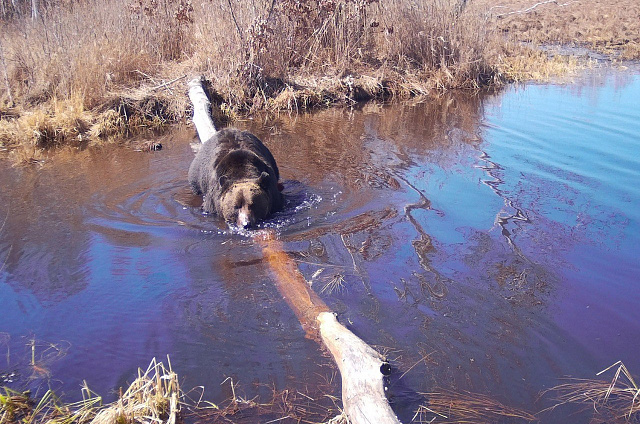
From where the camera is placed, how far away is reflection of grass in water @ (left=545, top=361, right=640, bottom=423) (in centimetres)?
385

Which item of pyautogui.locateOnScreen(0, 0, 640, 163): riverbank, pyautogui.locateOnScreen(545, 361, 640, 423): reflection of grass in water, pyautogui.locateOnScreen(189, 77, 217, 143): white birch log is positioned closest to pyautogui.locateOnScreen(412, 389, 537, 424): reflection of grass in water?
pyautogui.locateOnScreen(545, 361, 640, 423): reflection of grass in water

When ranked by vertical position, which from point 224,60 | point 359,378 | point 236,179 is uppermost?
point 224,60

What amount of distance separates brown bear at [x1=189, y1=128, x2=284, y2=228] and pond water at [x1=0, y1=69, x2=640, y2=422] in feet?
0.83

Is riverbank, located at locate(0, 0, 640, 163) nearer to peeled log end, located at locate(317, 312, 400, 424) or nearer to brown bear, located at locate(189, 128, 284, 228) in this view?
brown bear, located at locate(189, 128, 284, 228)

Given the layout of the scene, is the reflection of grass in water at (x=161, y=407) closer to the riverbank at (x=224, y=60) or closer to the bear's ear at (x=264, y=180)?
the bear's ear at (x=264, y=180)

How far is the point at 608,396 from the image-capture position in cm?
399

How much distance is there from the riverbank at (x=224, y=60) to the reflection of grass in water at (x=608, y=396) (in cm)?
928

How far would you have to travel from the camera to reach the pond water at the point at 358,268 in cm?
443

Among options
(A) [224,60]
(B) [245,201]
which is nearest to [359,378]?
(B) [245,201]

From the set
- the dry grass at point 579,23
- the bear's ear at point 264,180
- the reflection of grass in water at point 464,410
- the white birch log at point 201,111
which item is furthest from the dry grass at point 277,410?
the dry grass at point 579,23

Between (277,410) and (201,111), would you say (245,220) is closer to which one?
(277,410)

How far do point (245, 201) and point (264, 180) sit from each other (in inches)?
15.9

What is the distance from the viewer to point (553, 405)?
393 centimetres

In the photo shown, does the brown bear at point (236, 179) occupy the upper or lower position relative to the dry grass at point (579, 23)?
lower
